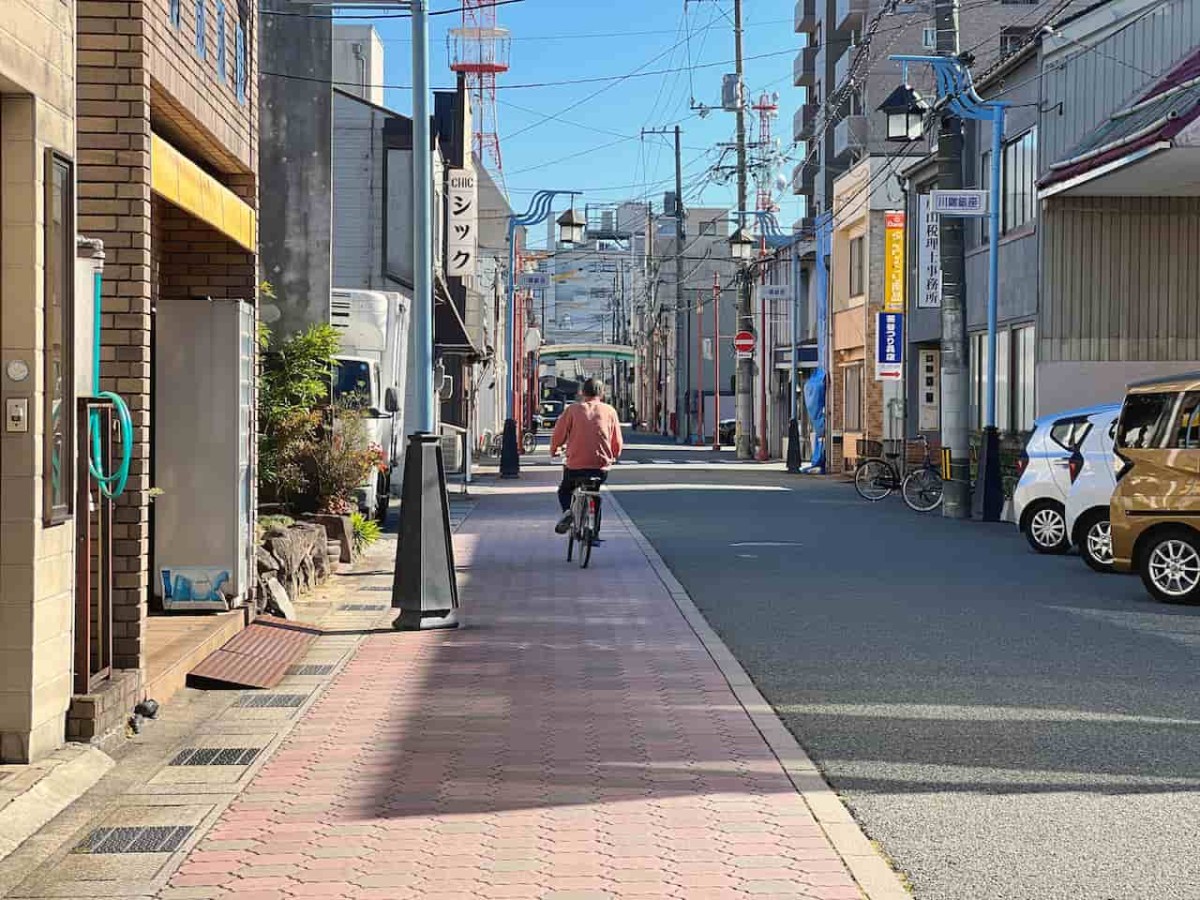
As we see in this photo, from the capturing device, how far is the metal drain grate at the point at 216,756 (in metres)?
7.93

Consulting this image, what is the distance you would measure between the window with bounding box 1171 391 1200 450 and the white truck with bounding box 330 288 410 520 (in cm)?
1179

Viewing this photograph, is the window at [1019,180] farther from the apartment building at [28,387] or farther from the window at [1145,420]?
the apartment building at [28,387]

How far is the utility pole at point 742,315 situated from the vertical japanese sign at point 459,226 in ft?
41.1

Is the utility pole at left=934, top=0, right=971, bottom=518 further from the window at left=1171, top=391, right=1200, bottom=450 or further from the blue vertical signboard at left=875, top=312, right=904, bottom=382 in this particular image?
the window at left=1171, top=391, right=1200, bottom=450

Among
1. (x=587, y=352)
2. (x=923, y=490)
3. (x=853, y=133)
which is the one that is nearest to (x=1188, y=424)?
(x=923, y=490)

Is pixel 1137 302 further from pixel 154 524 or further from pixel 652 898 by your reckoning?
pixel 652 898

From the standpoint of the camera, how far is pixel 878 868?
235 inches

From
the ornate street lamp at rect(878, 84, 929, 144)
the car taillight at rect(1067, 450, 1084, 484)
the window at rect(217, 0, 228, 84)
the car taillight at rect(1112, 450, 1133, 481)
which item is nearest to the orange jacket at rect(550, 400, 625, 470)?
the car taillight at rect(1067, 450, 1084, 484)

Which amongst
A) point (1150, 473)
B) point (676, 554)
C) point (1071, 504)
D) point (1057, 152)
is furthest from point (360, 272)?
point (1150, 473)

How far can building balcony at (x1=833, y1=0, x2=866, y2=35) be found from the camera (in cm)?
5619

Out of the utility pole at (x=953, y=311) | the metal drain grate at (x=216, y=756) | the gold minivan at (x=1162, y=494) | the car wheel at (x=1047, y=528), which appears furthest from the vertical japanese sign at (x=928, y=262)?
the metal drain grate at (x=216, y=756)

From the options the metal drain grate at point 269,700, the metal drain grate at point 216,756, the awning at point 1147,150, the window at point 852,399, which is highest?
the awning at point 1147,150

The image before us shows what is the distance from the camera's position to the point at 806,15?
65.7 m

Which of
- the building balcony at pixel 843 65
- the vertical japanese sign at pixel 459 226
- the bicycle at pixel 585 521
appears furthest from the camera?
the building balcony at pixel 843 65
